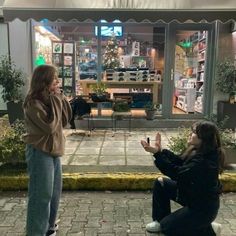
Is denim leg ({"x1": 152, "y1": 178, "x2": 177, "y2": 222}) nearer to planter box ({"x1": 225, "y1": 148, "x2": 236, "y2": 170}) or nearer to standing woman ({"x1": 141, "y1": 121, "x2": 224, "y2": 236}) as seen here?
standing woman ({"x1": 141, "y1": 121, "x2": 224, "y2": 236})

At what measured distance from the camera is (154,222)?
3232 millimetres

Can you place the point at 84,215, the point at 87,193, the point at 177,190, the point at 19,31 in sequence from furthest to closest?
the point at 19,31, the point at 87,193, the point at 84,215, the point at 177,190

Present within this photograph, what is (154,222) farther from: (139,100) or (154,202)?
(139,100)

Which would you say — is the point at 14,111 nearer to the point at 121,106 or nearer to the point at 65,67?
the point at 65,67

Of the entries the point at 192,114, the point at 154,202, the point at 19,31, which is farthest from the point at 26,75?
the point at 154,202

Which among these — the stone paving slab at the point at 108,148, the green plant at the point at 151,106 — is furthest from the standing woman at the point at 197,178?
the green plant at the point at 151,106

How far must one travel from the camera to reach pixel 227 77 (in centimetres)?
779

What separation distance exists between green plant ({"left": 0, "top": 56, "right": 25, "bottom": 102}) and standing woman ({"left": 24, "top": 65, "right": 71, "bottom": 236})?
217 inches

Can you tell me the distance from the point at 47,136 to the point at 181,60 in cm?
648

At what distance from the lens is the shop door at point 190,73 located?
27.3ft

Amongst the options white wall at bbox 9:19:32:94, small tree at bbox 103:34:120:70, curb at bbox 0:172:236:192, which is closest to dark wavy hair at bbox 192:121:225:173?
curb at bbox 0:172:236:192

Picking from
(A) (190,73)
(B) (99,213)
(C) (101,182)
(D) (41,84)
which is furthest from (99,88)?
(D) (41,84)

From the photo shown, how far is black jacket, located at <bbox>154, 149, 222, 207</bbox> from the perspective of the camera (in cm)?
273

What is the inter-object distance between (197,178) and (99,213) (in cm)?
137
